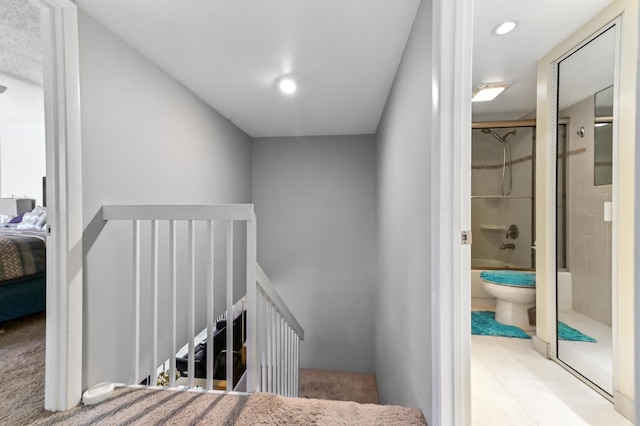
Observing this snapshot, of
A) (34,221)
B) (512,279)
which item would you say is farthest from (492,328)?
(34,221)

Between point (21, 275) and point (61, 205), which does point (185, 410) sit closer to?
point (61, 205)

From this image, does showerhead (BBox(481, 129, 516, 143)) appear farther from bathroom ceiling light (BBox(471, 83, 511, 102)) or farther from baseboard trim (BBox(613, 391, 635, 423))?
baseboard trim (BBox(613, 391, 635, 423))

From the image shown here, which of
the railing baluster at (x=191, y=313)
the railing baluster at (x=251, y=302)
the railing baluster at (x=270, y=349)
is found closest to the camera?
the railing baluster at (x=251, y=302)

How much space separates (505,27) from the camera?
5.52 ft

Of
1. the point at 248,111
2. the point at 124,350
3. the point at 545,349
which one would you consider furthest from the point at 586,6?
the point at 124,350

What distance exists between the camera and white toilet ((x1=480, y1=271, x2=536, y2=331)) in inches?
95.4

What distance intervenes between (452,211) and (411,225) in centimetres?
47

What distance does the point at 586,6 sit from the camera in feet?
4.98

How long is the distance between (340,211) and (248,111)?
1696 millimetres

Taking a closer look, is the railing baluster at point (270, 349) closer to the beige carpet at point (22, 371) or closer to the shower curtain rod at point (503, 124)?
the beige carpet at point (22, 371)

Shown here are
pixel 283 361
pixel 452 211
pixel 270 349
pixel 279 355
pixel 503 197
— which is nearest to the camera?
pixel 452 211

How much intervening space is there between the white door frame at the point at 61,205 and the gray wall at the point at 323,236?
2.46 meters

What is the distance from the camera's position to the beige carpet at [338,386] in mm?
3004

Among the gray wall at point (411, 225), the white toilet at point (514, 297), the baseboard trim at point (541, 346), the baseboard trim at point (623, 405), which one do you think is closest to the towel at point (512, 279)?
the white toilet at point (514, 297)
